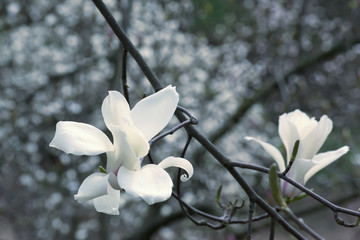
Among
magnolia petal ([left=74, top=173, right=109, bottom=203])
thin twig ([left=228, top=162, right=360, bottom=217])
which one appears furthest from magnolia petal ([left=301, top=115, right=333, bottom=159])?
magnolia petal ([left=74, top=173, right=109, bottom=203])

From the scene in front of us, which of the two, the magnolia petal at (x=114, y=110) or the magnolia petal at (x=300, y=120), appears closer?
the magnolia petal at (x=114, y=110)

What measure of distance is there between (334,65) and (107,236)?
1628 mm

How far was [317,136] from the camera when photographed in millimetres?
720

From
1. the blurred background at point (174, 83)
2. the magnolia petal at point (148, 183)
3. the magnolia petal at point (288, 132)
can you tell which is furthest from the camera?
the blurred background at point (174, 83)

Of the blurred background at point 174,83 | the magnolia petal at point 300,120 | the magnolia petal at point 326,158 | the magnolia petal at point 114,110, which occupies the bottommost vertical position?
the blurred background at point 174,83

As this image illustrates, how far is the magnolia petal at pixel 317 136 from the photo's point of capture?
72cm

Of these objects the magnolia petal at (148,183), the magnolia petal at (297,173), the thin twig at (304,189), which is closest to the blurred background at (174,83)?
the magnolia petal at (297,173)

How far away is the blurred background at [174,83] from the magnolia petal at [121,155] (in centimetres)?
176

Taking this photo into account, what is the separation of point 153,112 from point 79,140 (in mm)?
94

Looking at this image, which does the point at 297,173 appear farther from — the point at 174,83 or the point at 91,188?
the point at 174,83

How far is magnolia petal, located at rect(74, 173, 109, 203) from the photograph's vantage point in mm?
528

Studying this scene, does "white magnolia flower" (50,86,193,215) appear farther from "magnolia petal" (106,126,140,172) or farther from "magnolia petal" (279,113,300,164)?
"magnolia petal" (279,113,300,164)

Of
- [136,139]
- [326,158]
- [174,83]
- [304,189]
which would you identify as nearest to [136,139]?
[136,139]

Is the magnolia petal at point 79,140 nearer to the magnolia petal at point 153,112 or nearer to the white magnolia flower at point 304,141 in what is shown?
the magnolia petal at point 153,112
